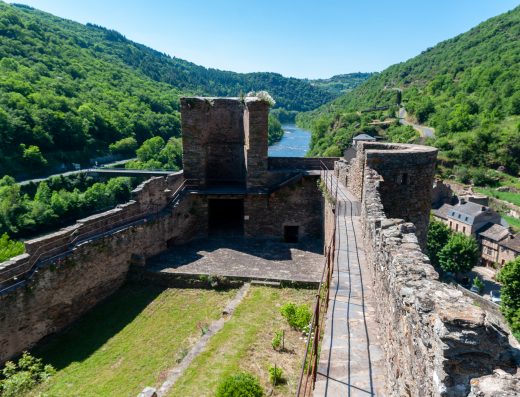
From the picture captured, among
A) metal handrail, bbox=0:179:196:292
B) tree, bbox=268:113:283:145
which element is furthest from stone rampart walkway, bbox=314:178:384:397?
tree, bbox=268:113:283:145

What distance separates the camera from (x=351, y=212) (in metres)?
12.5

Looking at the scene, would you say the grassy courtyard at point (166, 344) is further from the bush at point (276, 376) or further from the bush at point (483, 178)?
the bush at point (483, 178)

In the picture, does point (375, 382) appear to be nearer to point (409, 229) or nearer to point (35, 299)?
point (409, 229)

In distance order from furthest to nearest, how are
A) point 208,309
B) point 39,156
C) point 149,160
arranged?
point 149,160, point 39,156, point 208,309

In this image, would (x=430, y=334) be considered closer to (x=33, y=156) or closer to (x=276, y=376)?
(x=276, y=376)

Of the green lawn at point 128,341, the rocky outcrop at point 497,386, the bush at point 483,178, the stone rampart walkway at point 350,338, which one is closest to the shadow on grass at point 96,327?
the green lawn at point 128,341

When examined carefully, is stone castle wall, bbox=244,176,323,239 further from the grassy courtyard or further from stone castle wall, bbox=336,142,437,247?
the grassy courtyard

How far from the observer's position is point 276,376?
8.49 m

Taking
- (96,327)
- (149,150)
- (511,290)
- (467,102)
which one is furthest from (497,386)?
(467,102)

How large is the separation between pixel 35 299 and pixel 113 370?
3.59 meters

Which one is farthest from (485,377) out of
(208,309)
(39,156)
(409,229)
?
(39,156)

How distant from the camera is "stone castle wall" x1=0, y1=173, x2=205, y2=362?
11078mm

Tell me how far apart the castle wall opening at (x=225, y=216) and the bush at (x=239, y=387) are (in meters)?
11.1

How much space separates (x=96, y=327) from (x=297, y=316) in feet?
21.6
